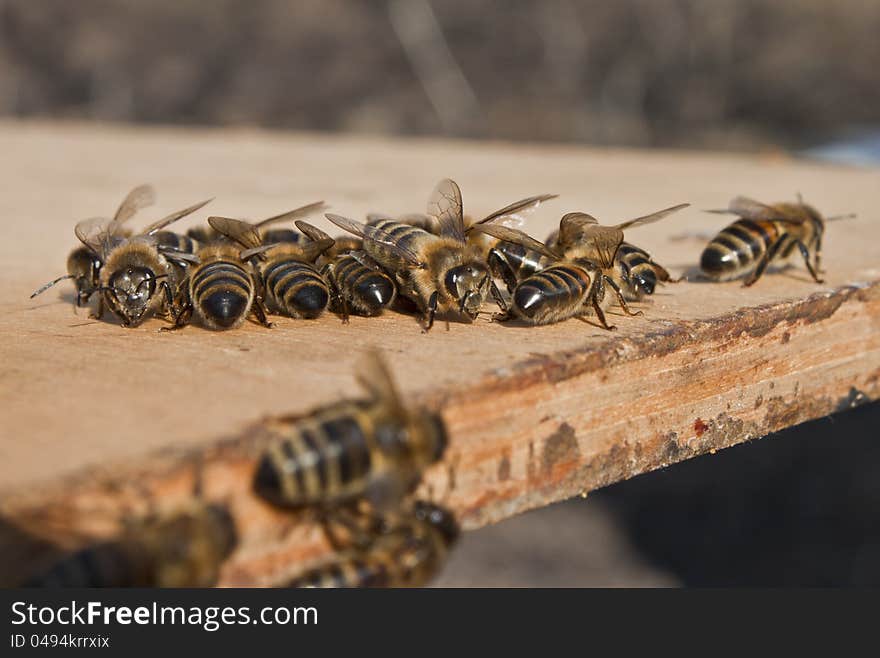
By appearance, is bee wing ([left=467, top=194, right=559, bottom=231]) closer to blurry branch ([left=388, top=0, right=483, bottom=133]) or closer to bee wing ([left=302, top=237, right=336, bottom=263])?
bee wing ([left=302, top=237, right=336, bottom=263])

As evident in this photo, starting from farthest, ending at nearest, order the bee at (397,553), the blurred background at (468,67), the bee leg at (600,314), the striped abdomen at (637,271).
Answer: the blurred background at (468,67) → the striped abdomen at (637,271) → the bee leg at (600,314) → the bee at (397,553)

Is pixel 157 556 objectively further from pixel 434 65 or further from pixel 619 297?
pixel 434 65

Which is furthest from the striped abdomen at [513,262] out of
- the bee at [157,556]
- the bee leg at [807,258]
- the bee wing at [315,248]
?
Answer: the bee at [157,556]

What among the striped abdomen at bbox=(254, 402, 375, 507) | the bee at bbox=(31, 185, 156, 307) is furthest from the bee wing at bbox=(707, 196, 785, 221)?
the striped abdomen at bbox=(254, 402, 375, 507)

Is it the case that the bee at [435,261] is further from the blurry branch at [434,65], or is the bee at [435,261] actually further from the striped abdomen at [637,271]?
the blurry branch at [434,65]

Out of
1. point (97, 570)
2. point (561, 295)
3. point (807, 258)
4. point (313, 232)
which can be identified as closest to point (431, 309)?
point (561, 295)

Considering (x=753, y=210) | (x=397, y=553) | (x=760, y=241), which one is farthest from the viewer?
(x=753, y=210)

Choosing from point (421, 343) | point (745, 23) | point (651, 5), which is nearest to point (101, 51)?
point (651, 5)
